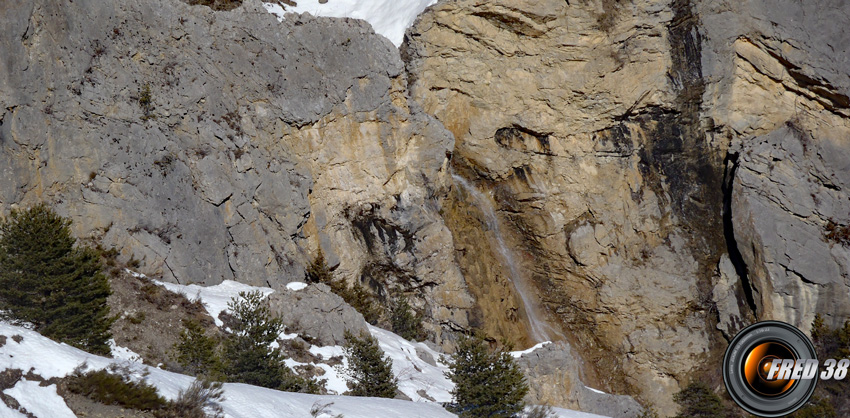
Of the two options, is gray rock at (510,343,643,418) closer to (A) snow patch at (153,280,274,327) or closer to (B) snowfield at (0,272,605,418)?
(B) snowfield at (0,272,605,418)

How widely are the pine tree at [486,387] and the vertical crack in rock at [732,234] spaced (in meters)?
17.6

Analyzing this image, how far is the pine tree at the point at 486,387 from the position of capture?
1311 centimetres


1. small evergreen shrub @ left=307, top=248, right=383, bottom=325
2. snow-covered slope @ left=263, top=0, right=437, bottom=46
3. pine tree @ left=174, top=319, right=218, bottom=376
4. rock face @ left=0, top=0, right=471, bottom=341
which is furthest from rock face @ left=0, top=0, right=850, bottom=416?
pine tree @ left=174, top=319, right=218, bottom=376

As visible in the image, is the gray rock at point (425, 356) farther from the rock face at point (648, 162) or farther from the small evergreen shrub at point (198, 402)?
the small evergreen shrub at point (198, 402)

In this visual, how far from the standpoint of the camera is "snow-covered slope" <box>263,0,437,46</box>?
26.8 metres

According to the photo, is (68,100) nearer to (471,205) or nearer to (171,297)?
(171,297)

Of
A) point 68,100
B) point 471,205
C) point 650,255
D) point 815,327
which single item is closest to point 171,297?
point 68,100

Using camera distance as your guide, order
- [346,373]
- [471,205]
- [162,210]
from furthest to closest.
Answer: [471,205] → [162,210] → [346,373]

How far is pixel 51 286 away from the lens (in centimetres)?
1333

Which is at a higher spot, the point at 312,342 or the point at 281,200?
the point at 281,200

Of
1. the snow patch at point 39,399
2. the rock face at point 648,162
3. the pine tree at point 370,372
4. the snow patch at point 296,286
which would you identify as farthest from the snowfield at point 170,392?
the rock face at point 648,162

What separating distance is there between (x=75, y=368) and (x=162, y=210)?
11.7 m

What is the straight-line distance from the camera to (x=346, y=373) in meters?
17.5

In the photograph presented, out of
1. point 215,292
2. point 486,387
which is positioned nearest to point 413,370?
point 215,292
